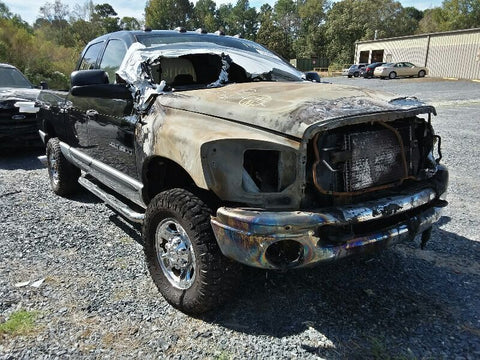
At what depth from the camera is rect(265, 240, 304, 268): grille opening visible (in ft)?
8.11

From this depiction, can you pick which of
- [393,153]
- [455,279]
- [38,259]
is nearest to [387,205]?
[393,153]

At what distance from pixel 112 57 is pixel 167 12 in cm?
9470

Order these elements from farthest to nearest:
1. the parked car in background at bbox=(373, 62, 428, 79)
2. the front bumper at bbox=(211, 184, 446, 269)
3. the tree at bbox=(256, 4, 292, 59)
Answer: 1. the tree at bbox=(256, 4, 292, 59)
2. the parked car in background at bbox=(373, 62, 428, 79)
3. the front bumper at bbox=(211, 184, 446, 269)

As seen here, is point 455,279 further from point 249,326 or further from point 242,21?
point 242,21

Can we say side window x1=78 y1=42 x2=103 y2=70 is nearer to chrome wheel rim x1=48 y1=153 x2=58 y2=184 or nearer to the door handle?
the door handle

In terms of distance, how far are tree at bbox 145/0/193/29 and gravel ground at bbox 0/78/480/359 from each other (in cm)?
9098

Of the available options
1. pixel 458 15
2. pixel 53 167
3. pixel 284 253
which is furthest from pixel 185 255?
pixel 458 15

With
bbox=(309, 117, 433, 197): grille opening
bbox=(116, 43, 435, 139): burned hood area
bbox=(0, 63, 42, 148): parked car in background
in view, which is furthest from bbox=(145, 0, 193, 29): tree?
bbox=(309, 117, 433, 197): grille opening

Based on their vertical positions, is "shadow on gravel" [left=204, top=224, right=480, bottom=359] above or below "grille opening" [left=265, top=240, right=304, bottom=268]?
below

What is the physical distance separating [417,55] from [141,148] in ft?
136

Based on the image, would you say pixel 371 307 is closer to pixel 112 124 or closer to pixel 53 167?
pixel 112 124

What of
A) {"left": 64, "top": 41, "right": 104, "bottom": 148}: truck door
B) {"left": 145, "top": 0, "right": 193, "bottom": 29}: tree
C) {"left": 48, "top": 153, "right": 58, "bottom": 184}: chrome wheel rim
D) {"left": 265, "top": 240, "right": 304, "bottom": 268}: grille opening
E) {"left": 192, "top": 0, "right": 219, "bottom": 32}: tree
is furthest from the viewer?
{"left": 192, "top": 0, "right": 219, "bottom": 32}: tree

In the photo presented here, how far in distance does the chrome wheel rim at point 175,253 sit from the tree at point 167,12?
91736 mm

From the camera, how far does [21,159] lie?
823 centimetres
